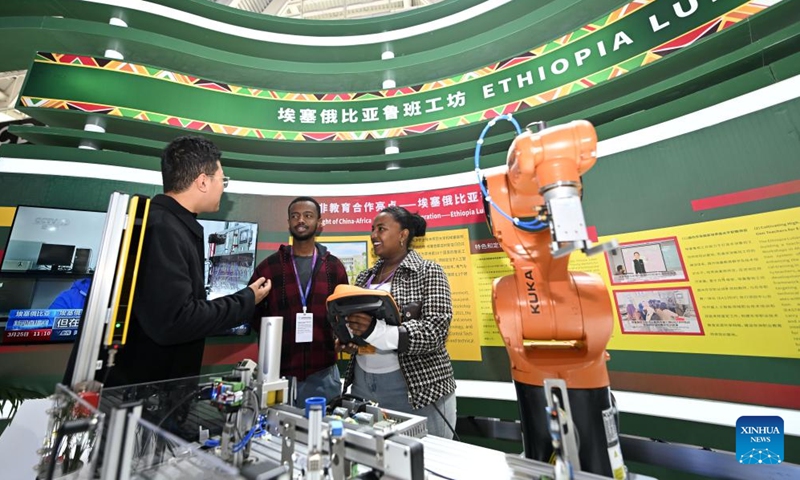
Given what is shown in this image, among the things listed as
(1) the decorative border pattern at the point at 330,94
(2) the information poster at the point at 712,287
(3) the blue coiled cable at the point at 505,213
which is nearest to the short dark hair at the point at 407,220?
(3) the blue coiled cable at the point at 505,213

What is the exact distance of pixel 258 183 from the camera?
2738mm

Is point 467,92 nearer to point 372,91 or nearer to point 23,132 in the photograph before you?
point 372,91

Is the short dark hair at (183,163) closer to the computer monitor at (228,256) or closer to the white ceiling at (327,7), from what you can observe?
the computer monitor at (228,256)

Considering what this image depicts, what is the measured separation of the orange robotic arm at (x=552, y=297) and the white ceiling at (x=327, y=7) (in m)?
6.04

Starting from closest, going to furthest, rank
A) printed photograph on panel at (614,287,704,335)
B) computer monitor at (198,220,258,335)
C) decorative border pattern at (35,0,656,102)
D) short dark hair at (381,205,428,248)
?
1. printed photograph on panel at (614,287,704,335)
2. short dark hair at (381,205,428,248)
3. decorative border pattern at (35,0,656,102)
4. computer monitor at (198,220,258,335)

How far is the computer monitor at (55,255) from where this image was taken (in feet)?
6.93

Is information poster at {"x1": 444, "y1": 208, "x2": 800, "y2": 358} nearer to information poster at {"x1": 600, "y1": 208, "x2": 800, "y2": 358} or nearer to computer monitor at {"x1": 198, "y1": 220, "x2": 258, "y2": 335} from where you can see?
information poster at {"x1": 600, "y1": 208, "x2": 800, "y2": 358}

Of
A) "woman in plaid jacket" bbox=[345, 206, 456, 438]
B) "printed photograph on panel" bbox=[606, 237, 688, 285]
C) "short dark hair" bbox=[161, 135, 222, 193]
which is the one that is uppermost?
"short dark hair" bbox=[161, 135, 222, 193]

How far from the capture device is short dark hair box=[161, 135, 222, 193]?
1.45m

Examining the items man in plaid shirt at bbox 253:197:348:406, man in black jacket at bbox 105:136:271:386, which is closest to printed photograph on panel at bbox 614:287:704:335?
man in plaid shirt at bbox 253:197:348:406

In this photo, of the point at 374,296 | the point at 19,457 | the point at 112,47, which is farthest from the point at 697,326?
the point at 112,47

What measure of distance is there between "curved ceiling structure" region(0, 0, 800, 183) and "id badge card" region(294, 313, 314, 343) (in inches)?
54.3

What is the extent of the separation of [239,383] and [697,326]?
2272 mm

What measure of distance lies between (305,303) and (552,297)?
1.52 metres
